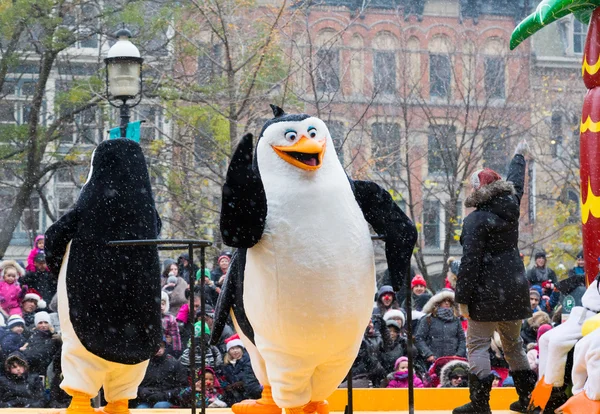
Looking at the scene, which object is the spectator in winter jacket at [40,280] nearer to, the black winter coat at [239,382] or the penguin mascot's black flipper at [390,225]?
the black winter coat at [239,382]

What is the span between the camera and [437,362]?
9.41 m

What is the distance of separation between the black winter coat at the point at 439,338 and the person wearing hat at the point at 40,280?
4.11 m

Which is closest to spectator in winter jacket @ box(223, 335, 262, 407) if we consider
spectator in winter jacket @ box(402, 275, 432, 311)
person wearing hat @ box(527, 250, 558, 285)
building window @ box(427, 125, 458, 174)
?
spectator in winter jacket @ box(402, 275, 432, 311)

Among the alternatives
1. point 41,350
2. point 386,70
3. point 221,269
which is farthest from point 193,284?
point 386,70

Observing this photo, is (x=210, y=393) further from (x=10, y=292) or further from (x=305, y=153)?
(x=305, y=153)

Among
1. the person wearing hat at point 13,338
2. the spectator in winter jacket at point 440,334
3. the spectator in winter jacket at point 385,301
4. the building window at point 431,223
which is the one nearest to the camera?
the person wearing hat at point 13,338

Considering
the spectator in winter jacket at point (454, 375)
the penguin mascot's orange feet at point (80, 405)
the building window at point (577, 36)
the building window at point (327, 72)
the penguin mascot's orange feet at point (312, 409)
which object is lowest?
the spectator in winter jacket at point (454, 375)

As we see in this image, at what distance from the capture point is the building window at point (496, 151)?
20.7 meters

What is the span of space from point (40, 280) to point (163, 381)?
2.96 metres

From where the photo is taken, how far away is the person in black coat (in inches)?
278

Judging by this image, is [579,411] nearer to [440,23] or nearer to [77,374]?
[77,374]

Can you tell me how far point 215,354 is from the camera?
371 inches

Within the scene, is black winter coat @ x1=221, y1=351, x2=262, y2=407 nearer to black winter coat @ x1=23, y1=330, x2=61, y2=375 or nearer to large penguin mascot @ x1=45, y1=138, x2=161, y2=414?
black winter coat @ x1=23, y1=330, x2=61, y2=375

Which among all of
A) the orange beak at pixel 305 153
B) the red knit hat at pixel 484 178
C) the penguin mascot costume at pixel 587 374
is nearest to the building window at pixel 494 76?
the red knit hat at pixel 484 178
